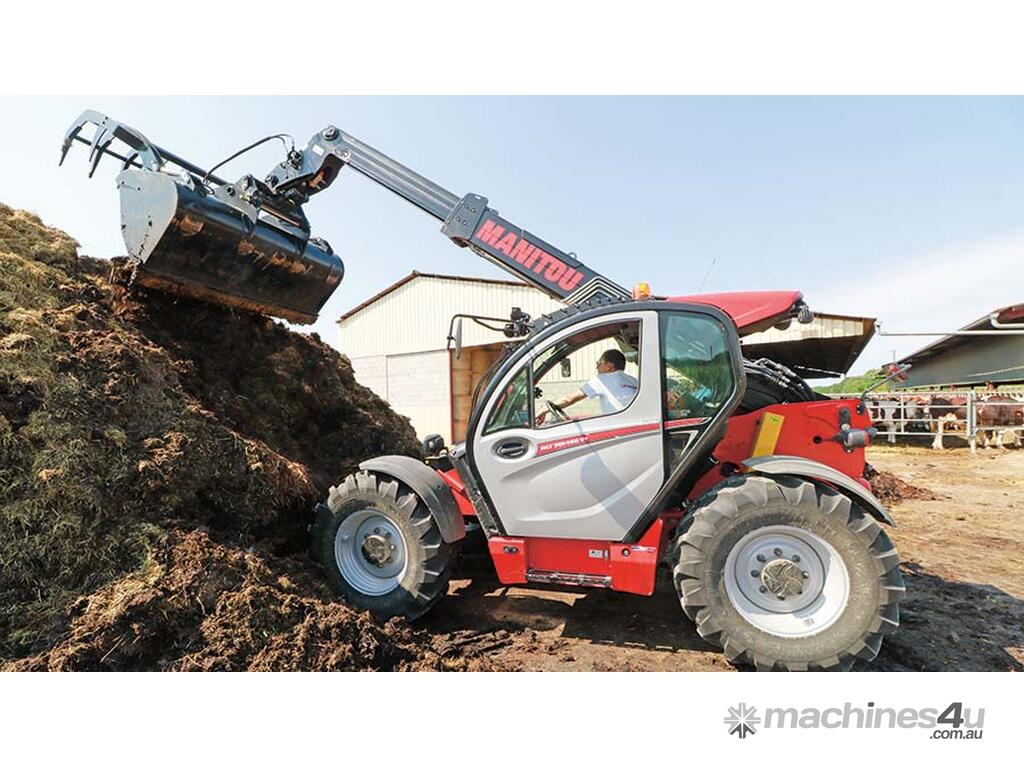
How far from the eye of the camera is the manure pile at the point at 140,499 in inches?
111

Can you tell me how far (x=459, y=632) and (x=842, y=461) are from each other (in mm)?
2840

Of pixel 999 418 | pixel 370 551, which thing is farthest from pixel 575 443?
pixel 999 418

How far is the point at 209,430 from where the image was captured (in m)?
3.84

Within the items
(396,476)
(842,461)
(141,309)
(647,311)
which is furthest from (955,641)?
(141,309)

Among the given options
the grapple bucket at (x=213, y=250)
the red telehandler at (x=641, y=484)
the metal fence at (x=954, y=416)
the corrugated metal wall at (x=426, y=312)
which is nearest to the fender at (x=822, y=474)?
the red telehandler at (x=641, y=484)

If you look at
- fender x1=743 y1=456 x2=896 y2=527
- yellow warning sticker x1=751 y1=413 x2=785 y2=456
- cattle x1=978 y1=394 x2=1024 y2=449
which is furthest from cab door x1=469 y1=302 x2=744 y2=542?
cattle x1=978 y1=394 x2=1024 y2=449

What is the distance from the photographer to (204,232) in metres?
4.62

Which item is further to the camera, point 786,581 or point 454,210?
point 454,210

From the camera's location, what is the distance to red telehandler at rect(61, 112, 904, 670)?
2.93m

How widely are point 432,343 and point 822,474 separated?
13753mm

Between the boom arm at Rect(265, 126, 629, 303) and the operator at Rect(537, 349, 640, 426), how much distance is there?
2.19ft

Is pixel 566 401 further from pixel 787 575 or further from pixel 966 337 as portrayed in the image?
pixel 966 337

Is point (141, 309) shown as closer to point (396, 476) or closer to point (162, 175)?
point (162, 175)
